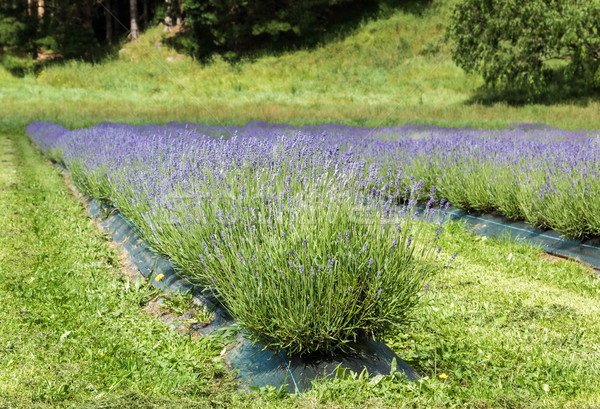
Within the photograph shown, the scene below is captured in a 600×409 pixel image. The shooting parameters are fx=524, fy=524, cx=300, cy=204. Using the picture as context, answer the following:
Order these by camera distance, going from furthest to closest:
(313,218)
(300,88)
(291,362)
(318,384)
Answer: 1. (300,88)
2. (313,218)
3. (291,362)
4. (318,384)

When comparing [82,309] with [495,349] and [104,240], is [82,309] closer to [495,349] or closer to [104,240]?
[104,240]

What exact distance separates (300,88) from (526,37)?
11.1 m

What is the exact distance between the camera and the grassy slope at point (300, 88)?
1814 cm

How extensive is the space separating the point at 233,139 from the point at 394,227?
2488 mm

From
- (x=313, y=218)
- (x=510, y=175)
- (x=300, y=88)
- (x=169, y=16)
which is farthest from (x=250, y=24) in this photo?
(x=313, y=218)

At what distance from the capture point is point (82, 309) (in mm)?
3865

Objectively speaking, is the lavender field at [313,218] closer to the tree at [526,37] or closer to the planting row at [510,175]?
the planting row at [510,175]

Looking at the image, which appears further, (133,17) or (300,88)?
(133,17)

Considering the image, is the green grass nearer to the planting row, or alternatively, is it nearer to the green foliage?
the planting row

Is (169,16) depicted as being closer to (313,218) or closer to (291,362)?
(313,218)

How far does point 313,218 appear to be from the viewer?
3.10 meters

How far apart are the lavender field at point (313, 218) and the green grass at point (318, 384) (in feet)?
1.10

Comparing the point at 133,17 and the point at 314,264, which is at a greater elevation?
the point at 133,17

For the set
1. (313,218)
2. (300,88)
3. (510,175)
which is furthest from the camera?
(300,88)
